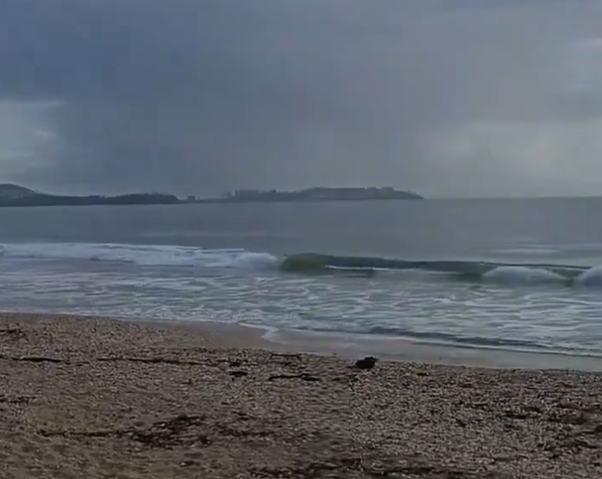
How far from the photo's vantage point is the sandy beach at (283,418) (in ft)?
16.3

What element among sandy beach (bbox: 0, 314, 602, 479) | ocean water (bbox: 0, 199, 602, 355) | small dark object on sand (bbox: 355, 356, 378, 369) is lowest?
sandy beach (bbox: 0, 314, 602, 479)

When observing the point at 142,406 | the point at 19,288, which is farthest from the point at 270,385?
the point at 19,288

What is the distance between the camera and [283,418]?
6062 millimetres

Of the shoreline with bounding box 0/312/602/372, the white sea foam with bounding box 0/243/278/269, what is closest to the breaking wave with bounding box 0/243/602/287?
the white sea foam with bounding box 0/243/278/269

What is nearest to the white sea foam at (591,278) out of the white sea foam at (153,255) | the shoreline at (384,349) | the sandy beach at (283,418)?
the white sea foam at (153,255)

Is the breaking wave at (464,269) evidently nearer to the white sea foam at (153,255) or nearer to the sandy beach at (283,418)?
the white sea foam at (153,255)

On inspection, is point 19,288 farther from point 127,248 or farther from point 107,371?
point 127,248

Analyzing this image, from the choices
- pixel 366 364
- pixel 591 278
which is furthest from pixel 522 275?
pixel 366 364

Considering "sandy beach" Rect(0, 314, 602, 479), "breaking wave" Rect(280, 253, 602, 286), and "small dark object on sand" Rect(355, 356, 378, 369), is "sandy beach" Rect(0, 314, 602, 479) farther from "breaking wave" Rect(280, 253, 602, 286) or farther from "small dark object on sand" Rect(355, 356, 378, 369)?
"breaking wave" Rect(280, 253, 602, 286)

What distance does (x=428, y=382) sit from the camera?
25.4 feet

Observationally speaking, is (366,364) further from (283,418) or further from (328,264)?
(328,264)

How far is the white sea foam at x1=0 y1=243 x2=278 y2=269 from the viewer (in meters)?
28.1

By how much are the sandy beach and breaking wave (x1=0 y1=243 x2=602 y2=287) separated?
1396 cm

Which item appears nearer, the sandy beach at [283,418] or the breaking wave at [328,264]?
the sandy beach at [283,418]
